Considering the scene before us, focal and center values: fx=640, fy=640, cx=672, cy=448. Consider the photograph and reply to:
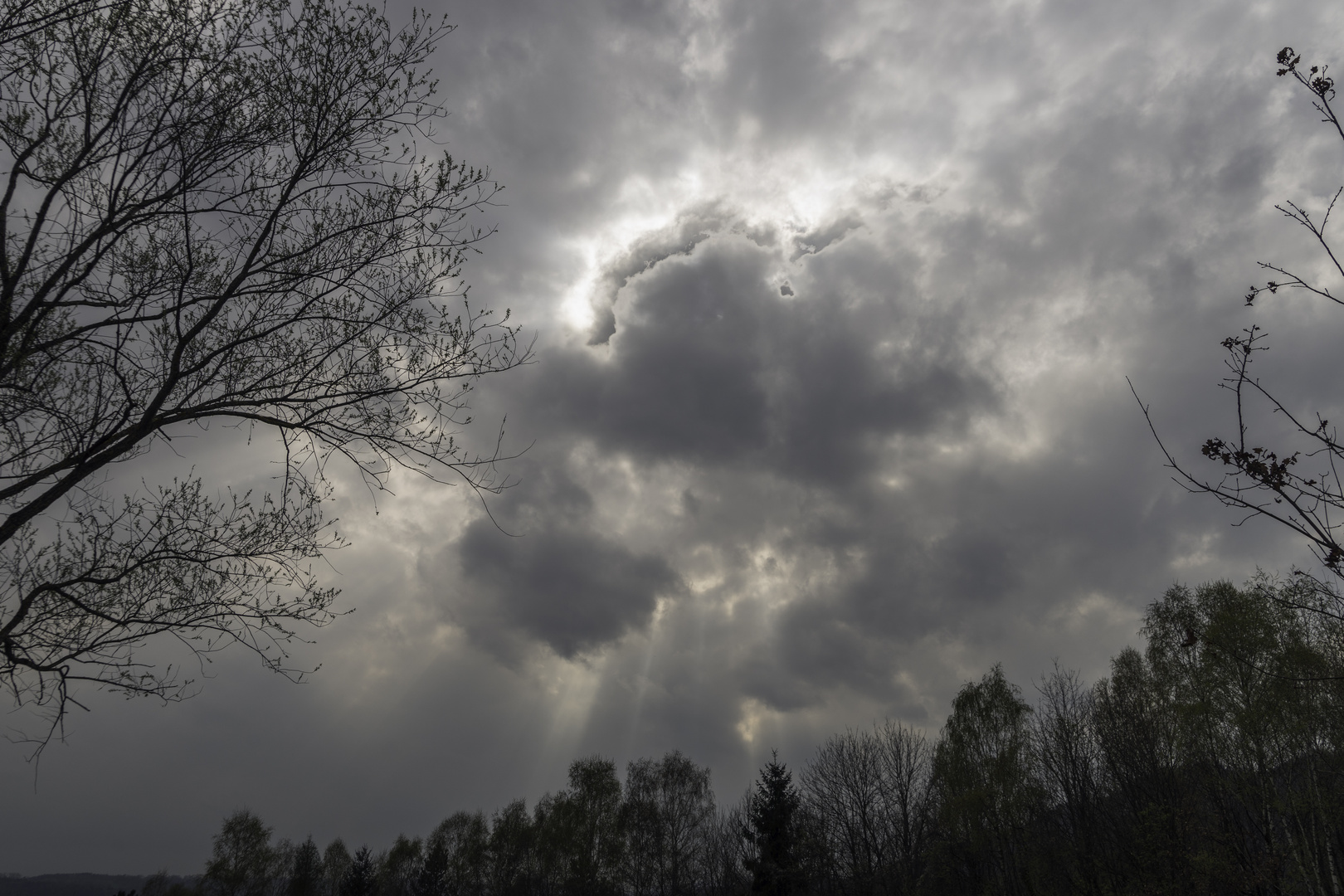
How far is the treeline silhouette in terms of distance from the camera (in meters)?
20.1

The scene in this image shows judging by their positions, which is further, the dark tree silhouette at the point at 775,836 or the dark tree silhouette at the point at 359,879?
the dark tree silhouette at the point at 359,879

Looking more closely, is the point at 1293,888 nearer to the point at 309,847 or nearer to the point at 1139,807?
the point at 1139,807

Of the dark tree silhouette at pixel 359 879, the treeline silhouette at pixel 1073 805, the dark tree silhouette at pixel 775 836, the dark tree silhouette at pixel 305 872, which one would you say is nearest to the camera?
the treeline silhouette at pixel 1073 805

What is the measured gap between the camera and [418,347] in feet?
22.6

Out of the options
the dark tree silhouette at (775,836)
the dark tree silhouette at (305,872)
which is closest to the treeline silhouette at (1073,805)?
the dark tree silhouette at (775,836)

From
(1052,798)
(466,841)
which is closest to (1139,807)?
(1052,798)

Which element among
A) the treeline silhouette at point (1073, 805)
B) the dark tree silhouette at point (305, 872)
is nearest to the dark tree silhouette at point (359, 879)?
the treeline silhouette at point (1073, 805)

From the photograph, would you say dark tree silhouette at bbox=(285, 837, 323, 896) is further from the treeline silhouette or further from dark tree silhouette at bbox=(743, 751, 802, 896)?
dark tree silhouette at bbox=(743, 751, 802, 896)

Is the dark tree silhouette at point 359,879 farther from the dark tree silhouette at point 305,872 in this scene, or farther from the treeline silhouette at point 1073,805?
the dark tree silhouette at point 305,872

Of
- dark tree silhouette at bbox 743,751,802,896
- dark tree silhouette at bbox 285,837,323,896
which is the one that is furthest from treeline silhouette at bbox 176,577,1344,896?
dark tree silhouette at bbox 285,837,323,896

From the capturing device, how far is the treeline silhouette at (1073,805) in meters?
20.1

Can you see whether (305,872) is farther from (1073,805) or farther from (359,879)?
(1073,805)

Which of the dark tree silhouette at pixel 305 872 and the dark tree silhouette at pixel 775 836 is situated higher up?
the dark tree silhouette at pixel 775 836

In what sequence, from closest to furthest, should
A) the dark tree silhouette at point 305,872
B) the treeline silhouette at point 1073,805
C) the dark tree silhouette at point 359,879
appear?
the treeline silhouette at point 1073,805 → the dark tree silhouette at point 359,879 → the dark tree silhouette at point 305,872
